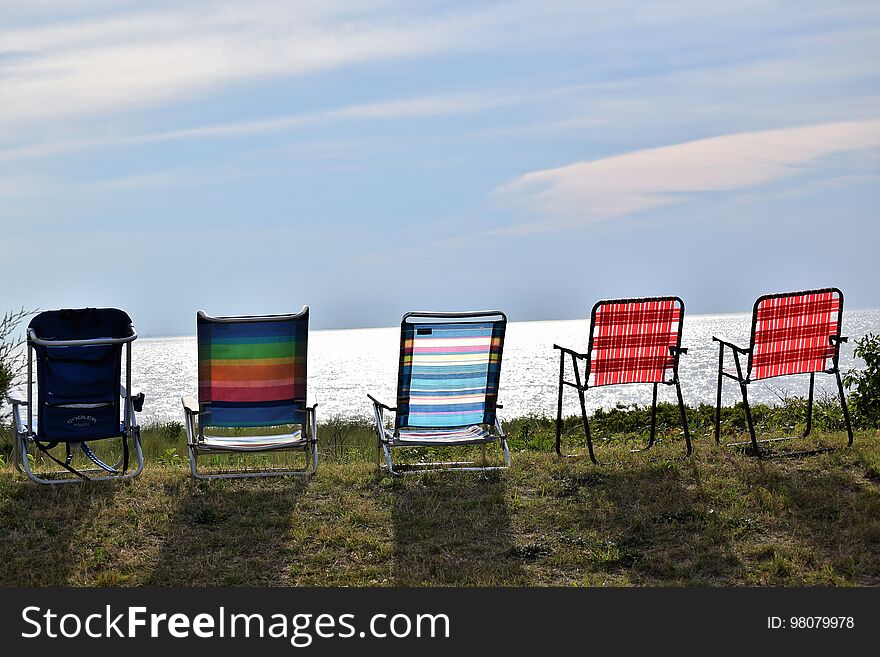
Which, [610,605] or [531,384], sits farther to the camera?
[531,384]

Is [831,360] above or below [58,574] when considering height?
above

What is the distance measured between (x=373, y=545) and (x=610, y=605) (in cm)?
131

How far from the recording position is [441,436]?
609 cm

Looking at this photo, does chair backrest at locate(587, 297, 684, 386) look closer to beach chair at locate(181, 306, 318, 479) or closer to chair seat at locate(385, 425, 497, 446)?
chair seat at locate(385, 425, 497, 446)

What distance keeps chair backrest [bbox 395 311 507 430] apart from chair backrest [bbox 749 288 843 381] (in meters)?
1.74

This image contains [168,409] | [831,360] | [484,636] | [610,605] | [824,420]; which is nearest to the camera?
[484,636]

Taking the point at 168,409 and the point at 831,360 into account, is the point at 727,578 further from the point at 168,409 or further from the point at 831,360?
the point at 168,409

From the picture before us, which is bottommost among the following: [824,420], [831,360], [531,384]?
[531,384]

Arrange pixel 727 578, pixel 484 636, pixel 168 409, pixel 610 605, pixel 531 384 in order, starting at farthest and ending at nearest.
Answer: pixel 531 384 → pixel 168 409 → pixel 727 578 → pixel 610 605 → pixel 484 636

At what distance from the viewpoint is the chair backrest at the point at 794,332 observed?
20.9ft

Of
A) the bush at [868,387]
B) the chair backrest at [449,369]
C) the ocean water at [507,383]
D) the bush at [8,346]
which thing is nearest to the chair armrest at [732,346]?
the chair backrest at [449,369]

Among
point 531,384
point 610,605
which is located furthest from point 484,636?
point 531,384

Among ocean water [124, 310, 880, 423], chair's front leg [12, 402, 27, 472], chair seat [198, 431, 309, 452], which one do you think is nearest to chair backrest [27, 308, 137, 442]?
chair's front leg [12, 402, 27, 472]

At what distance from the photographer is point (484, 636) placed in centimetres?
388
